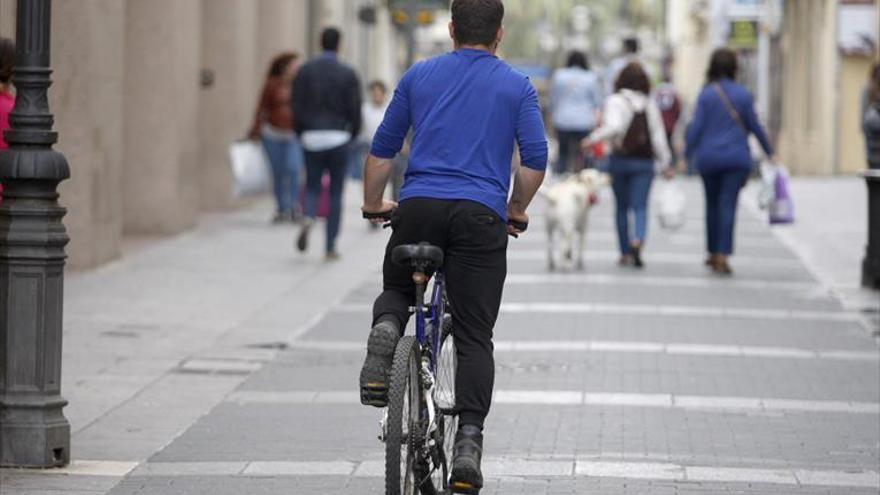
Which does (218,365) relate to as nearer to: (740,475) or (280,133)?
(740,475)

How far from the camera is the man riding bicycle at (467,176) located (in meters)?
6.99

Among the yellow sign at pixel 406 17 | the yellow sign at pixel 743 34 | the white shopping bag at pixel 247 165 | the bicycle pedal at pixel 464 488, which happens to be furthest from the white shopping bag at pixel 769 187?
the yellow sign at pixel 743 34

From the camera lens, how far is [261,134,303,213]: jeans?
862 inches

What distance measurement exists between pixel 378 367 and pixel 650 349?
18.5 ft

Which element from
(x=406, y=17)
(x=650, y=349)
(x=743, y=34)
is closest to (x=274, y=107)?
(x=406, y=17)

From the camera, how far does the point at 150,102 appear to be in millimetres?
18953

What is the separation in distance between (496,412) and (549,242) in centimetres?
752

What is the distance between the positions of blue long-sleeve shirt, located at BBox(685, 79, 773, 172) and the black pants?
32.6ft

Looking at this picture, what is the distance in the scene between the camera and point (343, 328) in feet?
43.0

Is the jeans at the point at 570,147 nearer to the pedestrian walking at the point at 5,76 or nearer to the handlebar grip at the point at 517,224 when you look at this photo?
the pedestrian walking at the point at 5,76

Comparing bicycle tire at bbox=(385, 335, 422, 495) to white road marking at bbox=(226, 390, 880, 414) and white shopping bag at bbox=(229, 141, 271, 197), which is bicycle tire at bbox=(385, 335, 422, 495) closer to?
white road marking at bbox=(226, 390, 880, 414)

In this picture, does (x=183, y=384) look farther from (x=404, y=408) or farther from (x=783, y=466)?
(x=404, y=408)

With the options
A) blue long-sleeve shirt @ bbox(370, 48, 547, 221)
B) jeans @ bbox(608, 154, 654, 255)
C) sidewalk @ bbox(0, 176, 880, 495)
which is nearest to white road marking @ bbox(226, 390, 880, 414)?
sidewalk @ bbox(0, 176, 880, 495)

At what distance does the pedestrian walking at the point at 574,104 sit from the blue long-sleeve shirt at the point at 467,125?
20362 mm
